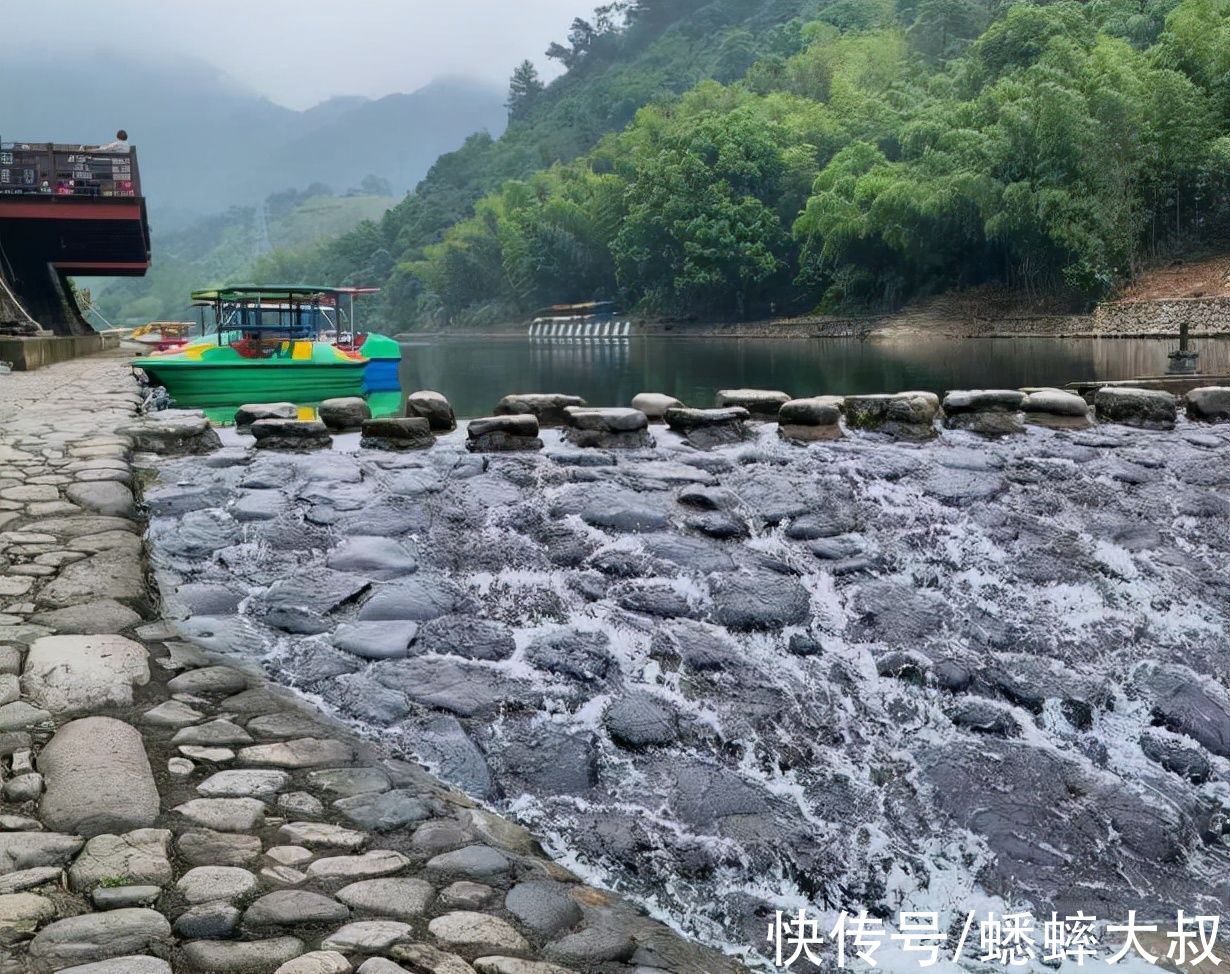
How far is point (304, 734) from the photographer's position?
3729 millimetres

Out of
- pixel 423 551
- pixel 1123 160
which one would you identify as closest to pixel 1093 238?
pixel 1123 160

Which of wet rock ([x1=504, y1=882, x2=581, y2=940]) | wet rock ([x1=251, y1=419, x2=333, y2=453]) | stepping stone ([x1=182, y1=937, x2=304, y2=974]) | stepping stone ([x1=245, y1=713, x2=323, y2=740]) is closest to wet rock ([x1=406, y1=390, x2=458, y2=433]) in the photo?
wet rock ([x1=251, y1=419, x2=333, y2=453])

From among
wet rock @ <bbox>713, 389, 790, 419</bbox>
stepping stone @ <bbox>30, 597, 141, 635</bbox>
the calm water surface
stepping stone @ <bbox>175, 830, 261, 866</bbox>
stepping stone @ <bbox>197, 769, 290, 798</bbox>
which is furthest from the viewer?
the calm water surface

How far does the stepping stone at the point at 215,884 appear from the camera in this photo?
261 centimetres

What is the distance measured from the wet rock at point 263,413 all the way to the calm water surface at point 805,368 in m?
6.92

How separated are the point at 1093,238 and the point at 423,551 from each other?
34304 millimetres

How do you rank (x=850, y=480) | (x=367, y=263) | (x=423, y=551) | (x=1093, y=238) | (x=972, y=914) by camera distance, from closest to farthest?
(x=972, y=914), (x=423, y=551), (x=850, y=480), (x=1093, y=238), (x=367, y=263)

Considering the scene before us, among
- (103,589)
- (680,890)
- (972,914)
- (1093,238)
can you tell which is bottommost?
(972,914)

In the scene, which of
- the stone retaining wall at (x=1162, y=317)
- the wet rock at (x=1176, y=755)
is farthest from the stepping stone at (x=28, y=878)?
the stone retaining wall at (x=1162, y=317)

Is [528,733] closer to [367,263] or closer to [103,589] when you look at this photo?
[103,589]

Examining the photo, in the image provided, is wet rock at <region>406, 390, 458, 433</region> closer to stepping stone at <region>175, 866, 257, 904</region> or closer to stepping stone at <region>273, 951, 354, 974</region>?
stepping stone at <region>175, 866, 257, 904</region>

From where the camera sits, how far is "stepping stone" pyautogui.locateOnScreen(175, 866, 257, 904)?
2613mm

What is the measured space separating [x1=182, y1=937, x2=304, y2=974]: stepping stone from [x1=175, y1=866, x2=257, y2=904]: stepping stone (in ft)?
0.59

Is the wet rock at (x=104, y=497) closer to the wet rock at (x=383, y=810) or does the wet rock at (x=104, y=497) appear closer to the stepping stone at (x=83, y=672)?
the stepping stone at (x=83, y=672)
